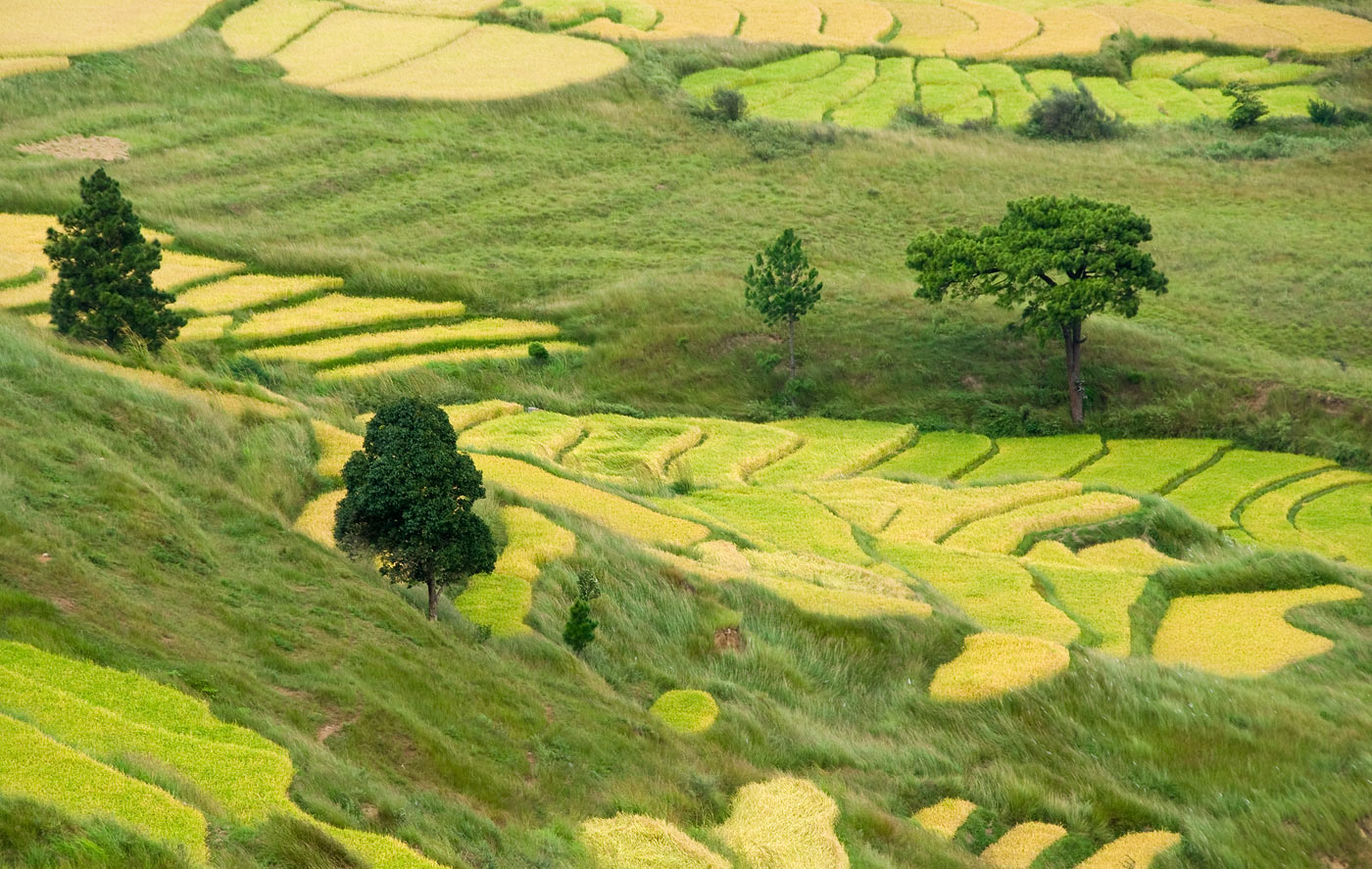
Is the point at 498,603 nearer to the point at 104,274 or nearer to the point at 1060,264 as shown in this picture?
the point at 104,274

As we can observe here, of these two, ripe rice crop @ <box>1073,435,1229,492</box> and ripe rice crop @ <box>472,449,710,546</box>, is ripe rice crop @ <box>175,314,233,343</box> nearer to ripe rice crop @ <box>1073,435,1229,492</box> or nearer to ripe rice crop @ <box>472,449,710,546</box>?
ripe rice crop @ <box>472,449,710,546</box>

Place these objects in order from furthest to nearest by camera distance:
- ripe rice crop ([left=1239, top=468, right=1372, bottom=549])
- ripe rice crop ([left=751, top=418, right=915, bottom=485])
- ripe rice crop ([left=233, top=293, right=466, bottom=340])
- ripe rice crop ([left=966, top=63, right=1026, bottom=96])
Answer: ripe rice crop ([left=966, top=63, right=1026, bottom=96]) → ripe rice crop ([left=233, top=293, right=466, bottom=340]) → ripe rice crop ([left=751, top=418, right=915, bottom=485]) → ripe rice crop ([left=1239, top=468, right=1372, bottom=549])

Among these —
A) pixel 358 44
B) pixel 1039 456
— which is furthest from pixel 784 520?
pixel 358 44

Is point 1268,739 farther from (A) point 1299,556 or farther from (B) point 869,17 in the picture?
(B) point 869,17

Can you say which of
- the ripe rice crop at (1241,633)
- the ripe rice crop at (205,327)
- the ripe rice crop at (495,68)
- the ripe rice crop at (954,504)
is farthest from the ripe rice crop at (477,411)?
the ripe rice crop at (495,68)

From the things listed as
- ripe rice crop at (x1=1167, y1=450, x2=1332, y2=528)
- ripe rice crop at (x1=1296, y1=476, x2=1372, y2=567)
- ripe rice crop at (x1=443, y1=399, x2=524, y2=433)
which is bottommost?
ripe rice crop at (x1=1167, y1=450, x2=1332, y2=528)

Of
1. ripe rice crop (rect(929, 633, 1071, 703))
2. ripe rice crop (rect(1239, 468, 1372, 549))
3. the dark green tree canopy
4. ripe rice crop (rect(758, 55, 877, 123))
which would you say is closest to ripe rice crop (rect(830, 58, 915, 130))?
ripe rice crop (rect(758, 55, 877, 123))

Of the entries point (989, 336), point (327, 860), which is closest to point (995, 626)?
point (327, 860)
